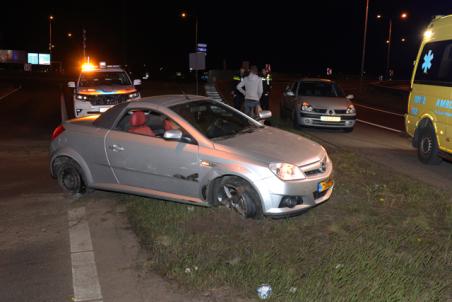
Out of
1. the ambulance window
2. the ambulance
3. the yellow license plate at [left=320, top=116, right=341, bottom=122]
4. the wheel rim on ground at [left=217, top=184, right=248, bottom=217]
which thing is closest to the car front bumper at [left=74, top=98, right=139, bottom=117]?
the yellow license plate at [left=320, top=116, right=341, bottom=122]

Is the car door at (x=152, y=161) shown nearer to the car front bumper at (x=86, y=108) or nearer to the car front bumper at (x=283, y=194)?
the car front bumper at (x=283, y=194)

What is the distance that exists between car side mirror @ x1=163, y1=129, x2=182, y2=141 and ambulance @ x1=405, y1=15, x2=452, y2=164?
216 inches

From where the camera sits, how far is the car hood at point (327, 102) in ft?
47.7

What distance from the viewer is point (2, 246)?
18.6ft

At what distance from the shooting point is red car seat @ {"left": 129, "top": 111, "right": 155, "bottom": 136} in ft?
22.8

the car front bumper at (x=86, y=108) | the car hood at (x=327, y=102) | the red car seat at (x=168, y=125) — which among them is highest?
the red car seat at (x=168, y=125)

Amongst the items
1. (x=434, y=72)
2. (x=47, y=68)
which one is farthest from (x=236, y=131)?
(x=47, y=68)

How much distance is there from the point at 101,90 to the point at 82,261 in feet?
33.4

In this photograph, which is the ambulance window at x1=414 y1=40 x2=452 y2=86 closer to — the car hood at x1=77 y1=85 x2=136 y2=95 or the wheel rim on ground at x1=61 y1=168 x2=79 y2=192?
the wheel rim on ground at x1=61 y1=168 x2=79 y2=192

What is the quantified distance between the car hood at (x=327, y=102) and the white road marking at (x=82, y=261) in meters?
9.13

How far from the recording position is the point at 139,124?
707 cm

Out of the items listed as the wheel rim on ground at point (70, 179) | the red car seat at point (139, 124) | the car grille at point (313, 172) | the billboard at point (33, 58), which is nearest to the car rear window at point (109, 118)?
the red car seat at point (139, 124)

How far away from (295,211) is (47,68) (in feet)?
310

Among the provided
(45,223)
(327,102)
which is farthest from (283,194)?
(327,102)
